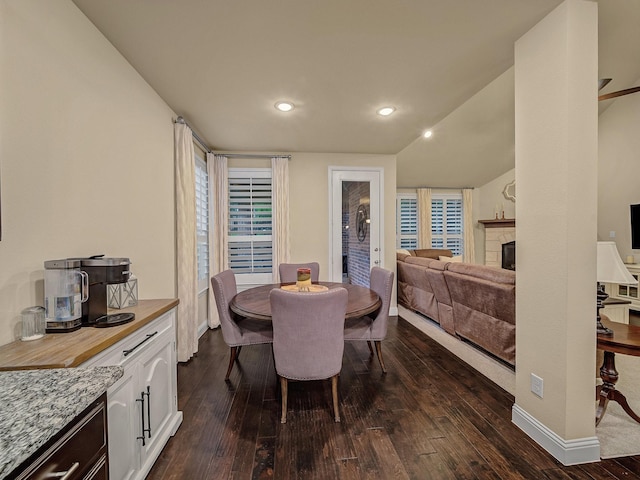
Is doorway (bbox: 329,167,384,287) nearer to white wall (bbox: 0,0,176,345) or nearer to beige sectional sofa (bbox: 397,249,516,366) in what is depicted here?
beige sectional sofa (bbox: 397,249,516,366)

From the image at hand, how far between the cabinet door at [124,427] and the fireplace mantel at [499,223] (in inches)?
277

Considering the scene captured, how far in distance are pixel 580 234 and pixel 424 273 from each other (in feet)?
6.97

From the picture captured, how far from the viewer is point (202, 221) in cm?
372

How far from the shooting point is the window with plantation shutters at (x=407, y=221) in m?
6.61

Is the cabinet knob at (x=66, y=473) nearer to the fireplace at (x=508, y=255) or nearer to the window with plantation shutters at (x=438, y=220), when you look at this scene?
the window with plantation shutters at (x=438, y=220)

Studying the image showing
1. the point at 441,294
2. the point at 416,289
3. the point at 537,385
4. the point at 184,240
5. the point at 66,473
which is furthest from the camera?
the point at 416,289

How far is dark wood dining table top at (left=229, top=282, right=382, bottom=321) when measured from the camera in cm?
212

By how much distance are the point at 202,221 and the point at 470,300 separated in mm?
3325

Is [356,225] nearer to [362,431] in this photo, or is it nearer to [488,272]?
[488,272]

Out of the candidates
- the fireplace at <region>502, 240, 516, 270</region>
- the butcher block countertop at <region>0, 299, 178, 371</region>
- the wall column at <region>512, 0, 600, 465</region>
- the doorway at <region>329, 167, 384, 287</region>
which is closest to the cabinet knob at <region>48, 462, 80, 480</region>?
the butcher block countertop at <region>0, 299, 178, 371</region>

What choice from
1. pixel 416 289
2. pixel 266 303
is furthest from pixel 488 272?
pixel 266 303

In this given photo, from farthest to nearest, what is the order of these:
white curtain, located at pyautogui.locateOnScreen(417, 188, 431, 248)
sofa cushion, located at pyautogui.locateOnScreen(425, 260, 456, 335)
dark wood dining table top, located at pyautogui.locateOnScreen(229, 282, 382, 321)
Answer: white curtain, located at pyautogui.locateOnScreen(417, 188, 431, 248), sofa cushion, located at pyautogui.locateOnScreen(425, 260, 456, 335), dark wood dining table top, located at pyautogui.locateOnScreen(229, 282, 382, 321)

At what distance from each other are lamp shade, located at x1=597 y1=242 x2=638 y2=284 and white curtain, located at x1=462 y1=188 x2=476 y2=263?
17.8ft

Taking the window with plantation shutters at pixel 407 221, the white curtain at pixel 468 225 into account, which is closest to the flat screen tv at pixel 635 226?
the white curtain at pixel 468 225
